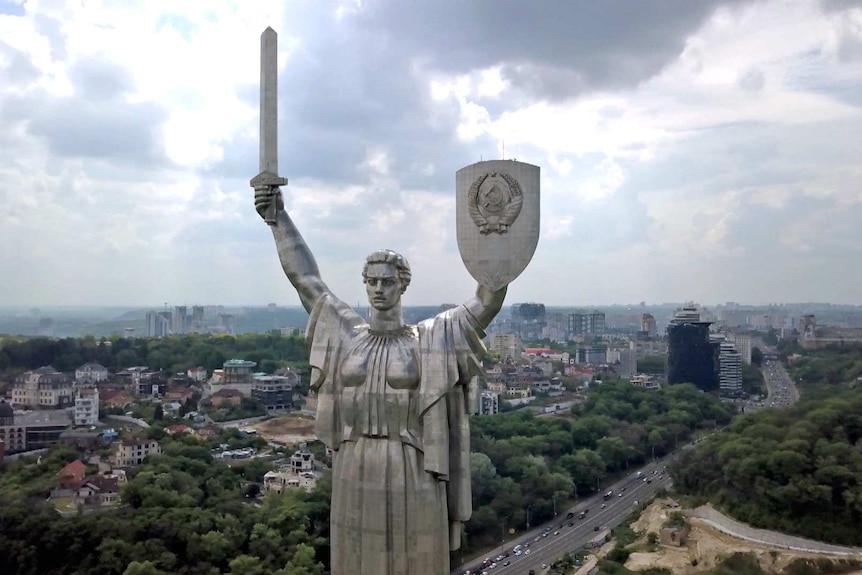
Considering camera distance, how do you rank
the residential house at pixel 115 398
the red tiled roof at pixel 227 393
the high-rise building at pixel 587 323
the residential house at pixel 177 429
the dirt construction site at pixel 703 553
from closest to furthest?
1. the dirt construction site at pixel 703 553
2. the residential house at pixel 177 429
3. the residential house at pixel 115 398
4. the red tiled roof at pixel 227 393
5. the high-rise building at pixel 587 323

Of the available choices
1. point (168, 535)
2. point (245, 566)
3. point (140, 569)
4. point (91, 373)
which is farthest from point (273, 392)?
point (140, 569)

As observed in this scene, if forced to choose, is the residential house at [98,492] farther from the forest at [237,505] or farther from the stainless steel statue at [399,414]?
the stainless steel statue at [399,414]

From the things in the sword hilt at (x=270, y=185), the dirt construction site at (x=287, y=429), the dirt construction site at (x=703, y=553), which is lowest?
the dirt construction site at (x=703, y=553)

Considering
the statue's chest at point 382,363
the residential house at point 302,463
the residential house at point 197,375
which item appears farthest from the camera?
the residential house at point 197,375

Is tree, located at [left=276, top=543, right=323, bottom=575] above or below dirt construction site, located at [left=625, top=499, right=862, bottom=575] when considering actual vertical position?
above

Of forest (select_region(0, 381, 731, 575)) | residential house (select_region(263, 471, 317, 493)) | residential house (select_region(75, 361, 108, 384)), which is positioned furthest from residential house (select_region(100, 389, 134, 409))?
residential house (select_region(263, 471, 317, 493))

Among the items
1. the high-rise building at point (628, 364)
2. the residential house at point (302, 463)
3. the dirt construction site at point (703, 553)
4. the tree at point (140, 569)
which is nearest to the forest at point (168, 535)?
the tree at point (140, 569)

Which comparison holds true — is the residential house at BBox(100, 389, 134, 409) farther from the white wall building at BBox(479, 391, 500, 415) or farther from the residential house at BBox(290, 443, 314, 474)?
the white wall building at BBox(479, 391, 500, 415)
